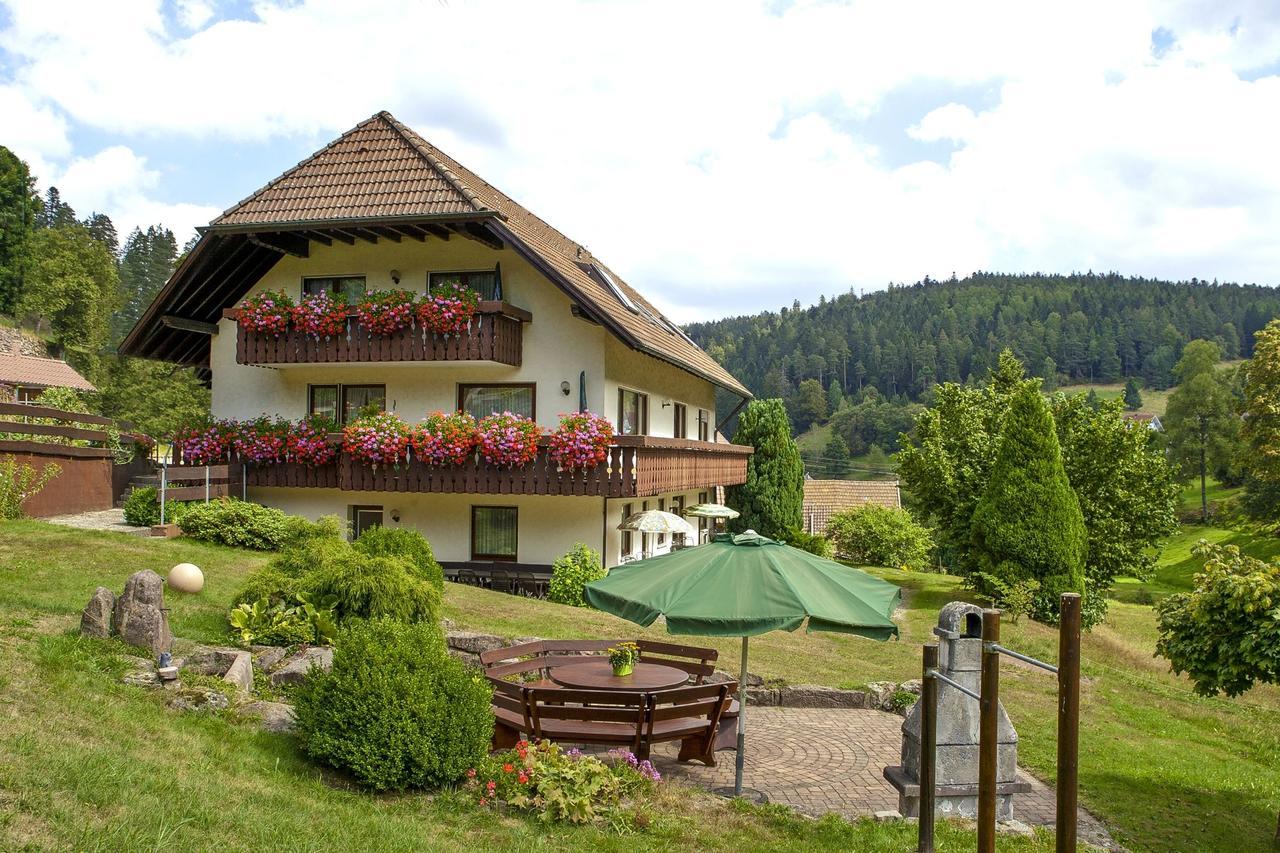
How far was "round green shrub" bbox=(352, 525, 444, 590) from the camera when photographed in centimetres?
1441

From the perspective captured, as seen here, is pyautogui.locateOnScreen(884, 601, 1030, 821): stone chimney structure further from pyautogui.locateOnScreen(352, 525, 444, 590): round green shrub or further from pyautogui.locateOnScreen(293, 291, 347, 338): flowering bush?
pyautogui.locateOnScreen(293, 291, 347, 338): flowering bush

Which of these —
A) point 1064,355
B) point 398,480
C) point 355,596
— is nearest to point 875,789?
point 355,596

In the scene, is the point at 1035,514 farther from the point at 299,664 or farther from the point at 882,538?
the point at 299,664

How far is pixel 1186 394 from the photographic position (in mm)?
68500

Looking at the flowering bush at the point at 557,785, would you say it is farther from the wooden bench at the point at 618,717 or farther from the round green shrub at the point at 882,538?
the round green shrub at the point at 882,538

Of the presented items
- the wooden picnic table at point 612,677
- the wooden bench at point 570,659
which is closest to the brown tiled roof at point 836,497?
the wooden bench at point 570,659

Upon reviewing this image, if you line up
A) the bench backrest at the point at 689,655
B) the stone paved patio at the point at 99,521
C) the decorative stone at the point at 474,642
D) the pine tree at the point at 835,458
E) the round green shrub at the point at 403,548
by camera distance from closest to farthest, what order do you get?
the bench backrest at the point at 689,655 < the decorative stone at the point at 474,642 < the round green shrub at the point at 403,548 < the stone paved patio at the point at 99,521 < the pine tree at the point at 835,458

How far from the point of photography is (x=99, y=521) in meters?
19.7

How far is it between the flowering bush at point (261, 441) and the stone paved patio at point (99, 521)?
282 centimetres

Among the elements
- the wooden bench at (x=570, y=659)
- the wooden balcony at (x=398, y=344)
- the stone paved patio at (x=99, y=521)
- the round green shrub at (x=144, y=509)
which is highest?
the wooden balcony at (x=398, y=344)

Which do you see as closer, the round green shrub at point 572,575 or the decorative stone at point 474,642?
the decorative stone at point 474,642

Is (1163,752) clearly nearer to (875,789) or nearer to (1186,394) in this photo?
(875,789)

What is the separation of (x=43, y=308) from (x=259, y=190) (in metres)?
50.8

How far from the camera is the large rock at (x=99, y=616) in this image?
934cm
